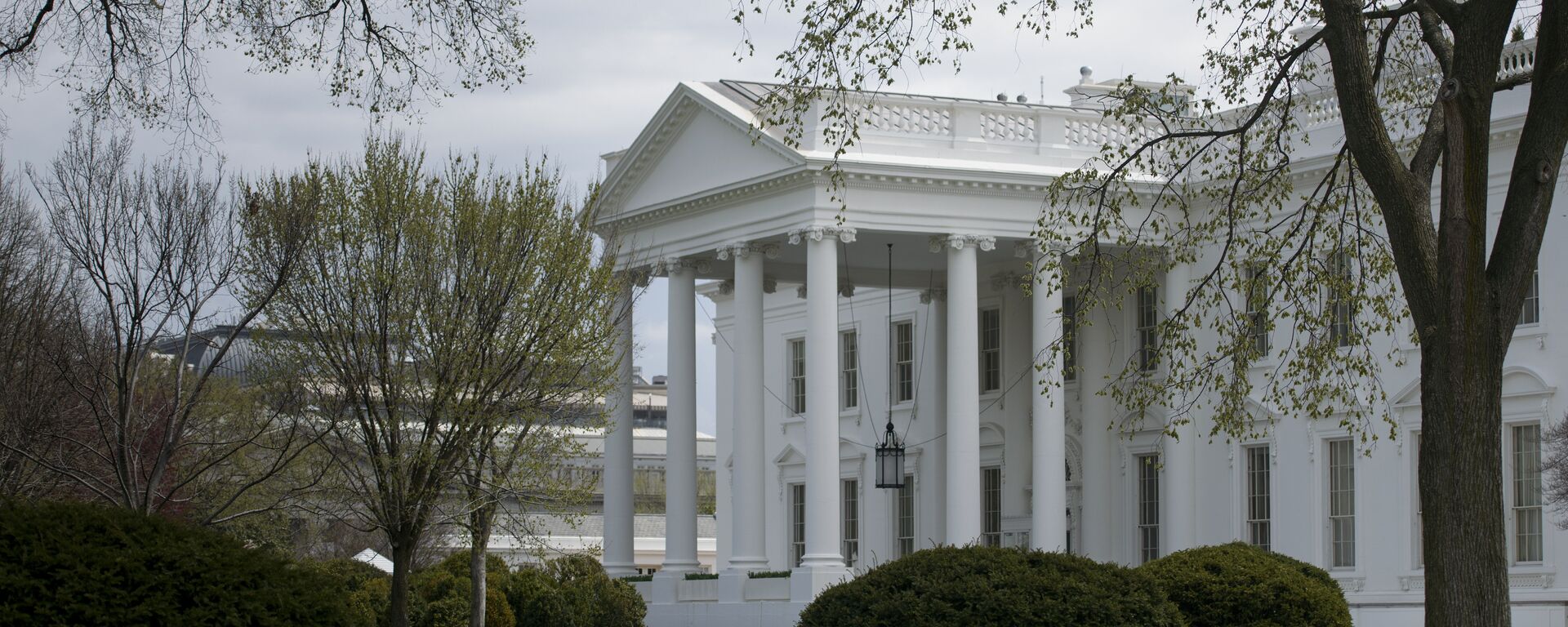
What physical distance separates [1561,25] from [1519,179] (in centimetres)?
122

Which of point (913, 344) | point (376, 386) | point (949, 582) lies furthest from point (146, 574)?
point (913, 344)

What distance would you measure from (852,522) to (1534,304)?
737 inches

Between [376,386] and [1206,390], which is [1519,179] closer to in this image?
[376,386]

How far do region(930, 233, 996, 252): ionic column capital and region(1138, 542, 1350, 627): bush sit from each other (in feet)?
41.9

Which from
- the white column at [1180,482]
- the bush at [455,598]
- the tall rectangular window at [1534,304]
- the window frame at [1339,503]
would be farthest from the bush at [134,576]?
the white column at [1180,482]

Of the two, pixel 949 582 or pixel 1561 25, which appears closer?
pixel 1561 25

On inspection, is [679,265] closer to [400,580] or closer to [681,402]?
[681,402]

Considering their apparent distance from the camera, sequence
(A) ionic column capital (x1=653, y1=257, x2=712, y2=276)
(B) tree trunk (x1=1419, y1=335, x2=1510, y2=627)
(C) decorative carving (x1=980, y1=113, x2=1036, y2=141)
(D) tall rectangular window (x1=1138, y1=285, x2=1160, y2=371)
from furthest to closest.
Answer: (A) ionic column capital (x1=653, y1=257, x2=712, y2=276) → (D) tall rectangular window (x1=1138, y1=285, x2=1160, y2=371) → (C) decorative carving (x1=980, y1=113, x2=1036, y2=141) → (B) tree trunk (x1=1419, y1=335, x2=1510, y2=627)

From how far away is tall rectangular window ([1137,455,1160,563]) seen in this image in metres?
36.4

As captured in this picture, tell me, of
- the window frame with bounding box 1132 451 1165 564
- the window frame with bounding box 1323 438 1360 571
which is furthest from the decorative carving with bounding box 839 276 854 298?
the window frame with bounding box 1323 438 1360 571

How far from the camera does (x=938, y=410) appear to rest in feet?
133

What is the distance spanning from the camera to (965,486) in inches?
1289

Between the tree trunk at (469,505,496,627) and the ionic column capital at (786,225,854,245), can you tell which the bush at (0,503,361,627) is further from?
the ionic column capital at (786,225,854,245)

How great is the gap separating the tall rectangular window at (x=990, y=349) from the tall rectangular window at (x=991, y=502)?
184cm
